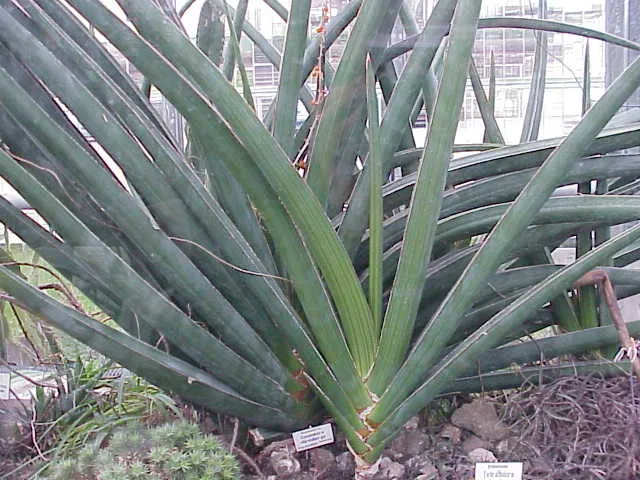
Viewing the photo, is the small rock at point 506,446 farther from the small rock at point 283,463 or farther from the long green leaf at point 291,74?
the long green leaf at point 291,74

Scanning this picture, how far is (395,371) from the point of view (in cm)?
72

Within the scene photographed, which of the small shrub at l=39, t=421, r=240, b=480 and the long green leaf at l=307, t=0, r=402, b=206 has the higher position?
the long green leaf at l=307, t=0, r=402, b=206

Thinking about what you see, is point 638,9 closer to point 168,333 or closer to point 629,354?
point 629,354

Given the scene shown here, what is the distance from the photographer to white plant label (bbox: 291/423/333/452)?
79 cm

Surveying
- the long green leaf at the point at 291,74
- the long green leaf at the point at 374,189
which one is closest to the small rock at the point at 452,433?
the long green leaf at the point at 374,189

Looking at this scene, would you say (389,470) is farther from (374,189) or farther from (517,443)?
(374,189)

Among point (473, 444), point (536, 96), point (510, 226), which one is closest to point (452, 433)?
point (473, 444)

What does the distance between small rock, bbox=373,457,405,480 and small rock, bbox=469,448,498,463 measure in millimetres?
78

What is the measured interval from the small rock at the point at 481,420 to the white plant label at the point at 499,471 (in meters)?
0.07

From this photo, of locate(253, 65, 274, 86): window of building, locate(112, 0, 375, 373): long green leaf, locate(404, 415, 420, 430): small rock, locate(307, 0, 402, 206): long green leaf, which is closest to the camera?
locate(112, 0, 375, 373): long green leaf

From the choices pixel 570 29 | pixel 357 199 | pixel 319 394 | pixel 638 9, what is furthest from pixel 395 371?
pixel 638 9

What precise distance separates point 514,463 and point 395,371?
6.3 inches

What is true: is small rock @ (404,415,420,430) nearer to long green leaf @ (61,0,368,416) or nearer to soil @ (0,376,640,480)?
soil @ (0,376,640,480)

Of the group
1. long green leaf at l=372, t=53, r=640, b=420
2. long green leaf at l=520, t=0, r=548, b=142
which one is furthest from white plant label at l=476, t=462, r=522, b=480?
long green leaf at l=520, t=0, r=548, b=142
